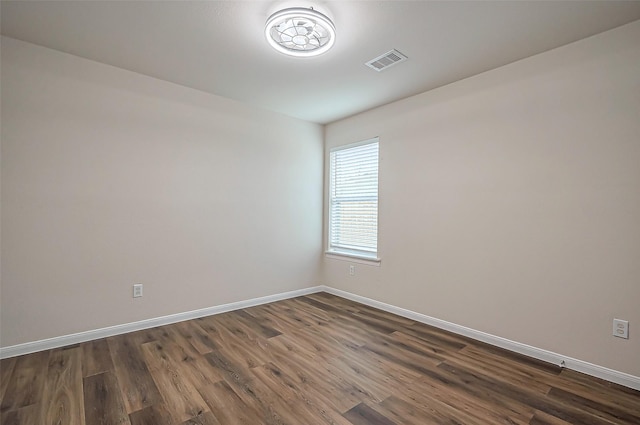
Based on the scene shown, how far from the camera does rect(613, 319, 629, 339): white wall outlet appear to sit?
2.13 m

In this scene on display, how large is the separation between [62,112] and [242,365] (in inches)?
106

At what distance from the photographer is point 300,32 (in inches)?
87.0

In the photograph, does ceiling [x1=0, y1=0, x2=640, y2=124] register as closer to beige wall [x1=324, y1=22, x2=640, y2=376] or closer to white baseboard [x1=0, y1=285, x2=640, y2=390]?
beige wall [x1=324, y1=22, x2=640, y2=376]

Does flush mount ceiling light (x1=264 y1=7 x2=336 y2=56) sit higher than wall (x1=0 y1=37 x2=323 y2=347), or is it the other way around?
flush mount ceiling light (x1=264 y1=7 x2=336 y2=56)

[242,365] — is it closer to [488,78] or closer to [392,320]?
[392,320]

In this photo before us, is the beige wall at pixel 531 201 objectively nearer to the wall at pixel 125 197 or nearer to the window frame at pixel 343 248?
the window frame at pixel 343 248

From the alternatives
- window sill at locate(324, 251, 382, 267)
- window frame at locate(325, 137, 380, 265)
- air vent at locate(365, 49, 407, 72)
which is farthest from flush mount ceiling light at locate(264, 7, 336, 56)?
window sill at locate(324, 251, 382, 267)

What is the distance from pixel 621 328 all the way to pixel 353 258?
8.67 ft

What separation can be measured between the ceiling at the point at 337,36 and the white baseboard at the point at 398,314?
2.51 metres

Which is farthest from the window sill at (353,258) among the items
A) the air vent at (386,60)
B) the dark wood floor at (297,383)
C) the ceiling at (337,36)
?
the air vent at (386,60)

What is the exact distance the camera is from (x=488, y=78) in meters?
2.86

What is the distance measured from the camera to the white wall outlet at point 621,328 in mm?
2129

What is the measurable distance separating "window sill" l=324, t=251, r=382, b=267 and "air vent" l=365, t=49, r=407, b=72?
2.22m

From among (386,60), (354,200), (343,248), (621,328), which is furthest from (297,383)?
(386,60)
